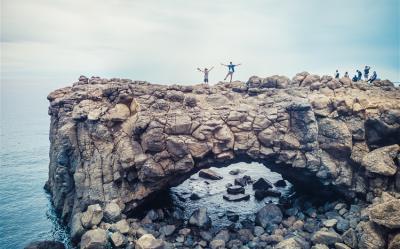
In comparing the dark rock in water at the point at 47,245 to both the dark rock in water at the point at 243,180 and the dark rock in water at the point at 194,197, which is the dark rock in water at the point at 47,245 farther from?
the dark rock in water at the point at 243,180

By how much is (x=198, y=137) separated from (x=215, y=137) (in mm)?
2071

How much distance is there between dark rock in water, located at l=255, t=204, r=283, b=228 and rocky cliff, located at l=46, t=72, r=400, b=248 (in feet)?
18.5

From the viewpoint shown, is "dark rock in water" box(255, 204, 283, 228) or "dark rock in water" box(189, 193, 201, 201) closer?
"dark rock in water" box(255, 204, 283, 228)

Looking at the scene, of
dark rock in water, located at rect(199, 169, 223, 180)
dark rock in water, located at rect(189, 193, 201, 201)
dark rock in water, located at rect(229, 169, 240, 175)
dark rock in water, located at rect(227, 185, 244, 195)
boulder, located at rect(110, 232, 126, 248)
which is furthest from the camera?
dark rock in water, located at rect(229, 169, 240, 175)

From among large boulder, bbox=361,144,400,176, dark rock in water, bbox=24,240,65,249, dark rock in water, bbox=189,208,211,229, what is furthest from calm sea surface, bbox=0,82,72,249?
large boulder, bbox=361,144,400,176

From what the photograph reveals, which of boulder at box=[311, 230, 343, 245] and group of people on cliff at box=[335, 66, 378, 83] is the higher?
group of people on cliff at box=[335, 66, 378, 83]

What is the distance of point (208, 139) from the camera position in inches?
1319

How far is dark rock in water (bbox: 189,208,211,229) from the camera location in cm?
3516

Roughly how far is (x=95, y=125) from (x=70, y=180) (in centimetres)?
1000

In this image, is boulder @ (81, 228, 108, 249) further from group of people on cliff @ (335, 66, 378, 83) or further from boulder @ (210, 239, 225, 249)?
group of people on cliff @ (335, 66, 378, 83)

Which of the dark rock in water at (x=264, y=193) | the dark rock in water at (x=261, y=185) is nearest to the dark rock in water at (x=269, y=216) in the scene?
the dark rock in water at (x=264, y=193)

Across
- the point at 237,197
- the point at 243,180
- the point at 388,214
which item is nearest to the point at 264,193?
the point at 237,197

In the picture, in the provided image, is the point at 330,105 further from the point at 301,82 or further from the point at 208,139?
the point at 208,139

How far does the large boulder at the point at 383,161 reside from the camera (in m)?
29.8
